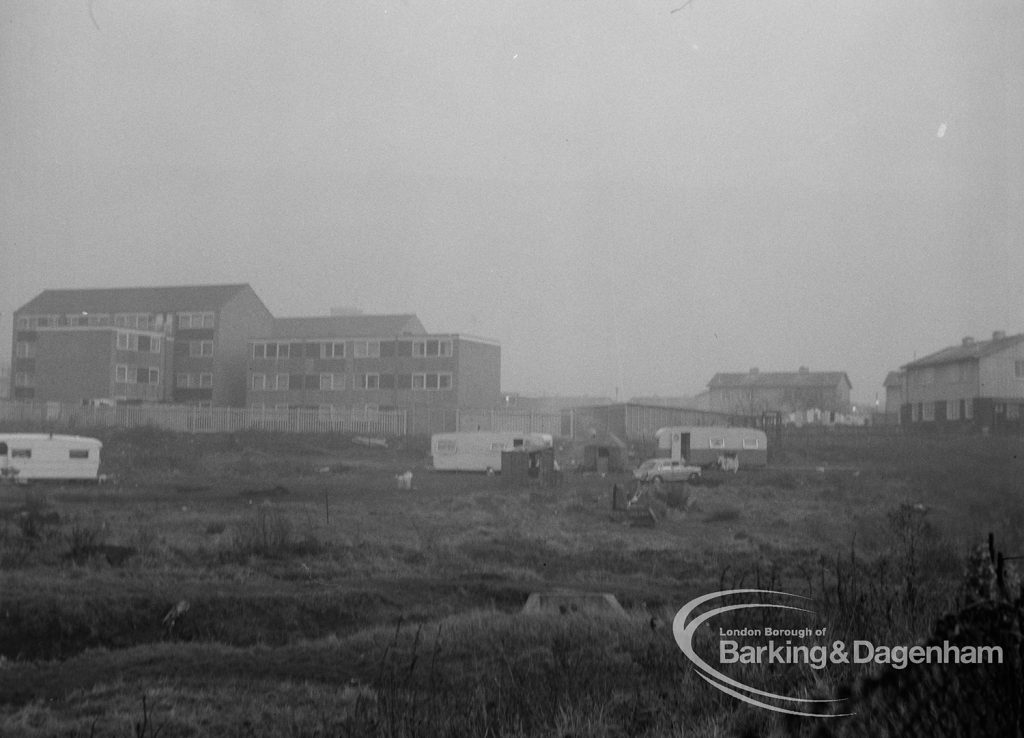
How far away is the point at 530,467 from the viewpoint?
599 inches

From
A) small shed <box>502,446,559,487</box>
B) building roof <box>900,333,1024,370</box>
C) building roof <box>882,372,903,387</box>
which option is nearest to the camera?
building roof <box>900,333,1024,370</box>

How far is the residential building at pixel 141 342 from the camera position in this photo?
1045cm

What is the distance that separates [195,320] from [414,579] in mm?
5004

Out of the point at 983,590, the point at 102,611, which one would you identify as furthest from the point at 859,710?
the point at 102,611

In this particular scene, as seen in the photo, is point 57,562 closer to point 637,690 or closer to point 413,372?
point 413,372

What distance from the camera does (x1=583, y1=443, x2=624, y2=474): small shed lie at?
1398 centimetres

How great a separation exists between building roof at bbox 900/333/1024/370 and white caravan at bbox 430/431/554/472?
248 inches

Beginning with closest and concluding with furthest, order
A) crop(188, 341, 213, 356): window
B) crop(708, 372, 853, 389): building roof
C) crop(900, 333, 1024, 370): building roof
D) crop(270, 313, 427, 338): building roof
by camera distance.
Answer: crop(900, 333, 1024, 370): building roof → crop(708, 372, 853, 389): building roof → crop(270, 313, 427, 338): building roof → crop(188, 341, 213, 356): window

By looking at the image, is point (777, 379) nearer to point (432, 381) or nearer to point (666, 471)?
point (432, 381)

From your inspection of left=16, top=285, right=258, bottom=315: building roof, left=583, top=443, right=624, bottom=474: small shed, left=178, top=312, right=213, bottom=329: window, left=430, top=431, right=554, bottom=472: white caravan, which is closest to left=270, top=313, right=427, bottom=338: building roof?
left=178, top=312, right=213, bottom=329: window

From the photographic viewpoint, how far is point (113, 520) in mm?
9984

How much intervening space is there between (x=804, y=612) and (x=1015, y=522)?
269cm

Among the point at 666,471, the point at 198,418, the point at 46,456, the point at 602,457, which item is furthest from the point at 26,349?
the point at 666,471

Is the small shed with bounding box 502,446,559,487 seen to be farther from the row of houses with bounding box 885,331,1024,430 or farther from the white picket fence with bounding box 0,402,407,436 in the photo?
the row of houses with bounding box 885,331,1024,430
